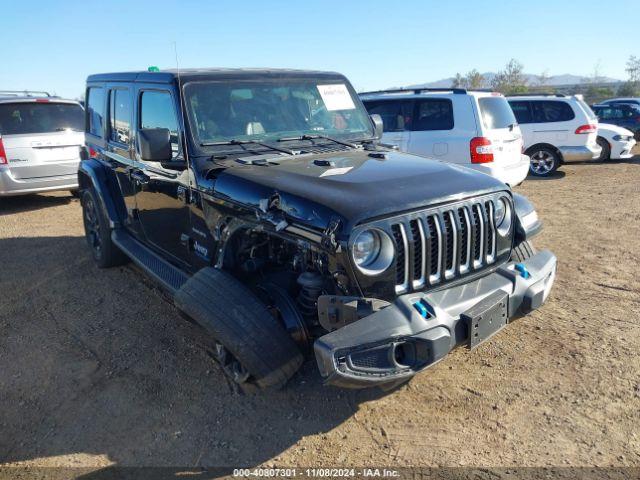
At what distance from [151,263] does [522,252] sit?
308 centimetres

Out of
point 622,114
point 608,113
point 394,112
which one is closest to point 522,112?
point 394,112

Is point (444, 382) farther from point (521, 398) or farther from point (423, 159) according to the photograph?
point (423, 159)

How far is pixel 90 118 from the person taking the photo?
5922 mm

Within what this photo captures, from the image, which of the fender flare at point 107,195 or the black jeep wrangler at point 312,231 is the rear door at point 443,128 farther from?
the fender flare at point 107,195

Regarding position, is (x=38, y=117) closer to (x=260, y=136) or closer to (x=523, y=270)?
(x=260, y=136)

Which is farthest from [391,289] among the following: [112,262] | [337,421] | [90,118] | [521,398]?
[90,118]

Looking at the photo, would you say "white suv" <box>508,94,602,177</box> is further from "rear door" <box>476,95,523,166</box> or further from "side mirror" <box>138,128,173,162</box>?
"side mirror" <box>138,128,173,162</box>

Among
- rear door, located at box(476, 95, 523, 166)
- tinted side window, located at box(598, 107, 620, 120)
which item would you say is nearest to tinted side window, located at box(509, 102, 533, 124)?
rear door, located at box(476, 95, 523, 166)

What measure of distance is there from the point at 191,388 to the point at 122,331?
3.81 ft

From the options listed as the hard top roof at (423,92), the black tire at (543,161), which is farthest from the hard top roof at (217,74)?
the black tire at (543,161)

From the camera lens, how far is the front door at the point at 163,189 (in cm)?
384

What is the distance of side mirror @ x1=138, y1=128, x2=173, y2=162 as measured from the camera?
3527 millimetres

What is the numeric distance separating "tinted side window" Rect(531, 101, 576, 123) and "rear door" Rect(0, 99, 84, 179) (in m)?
9.52

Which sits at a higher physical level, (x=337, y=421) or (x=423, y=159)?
(x=423, y=159)
